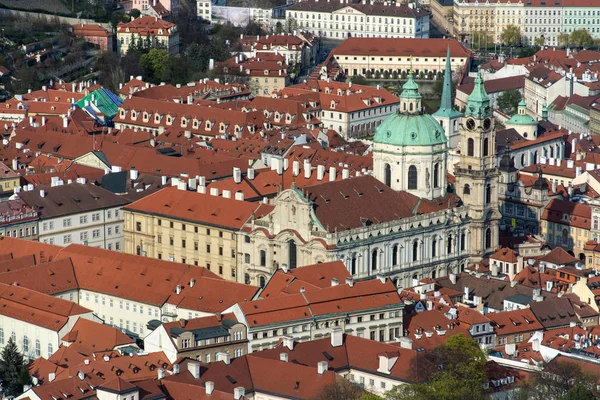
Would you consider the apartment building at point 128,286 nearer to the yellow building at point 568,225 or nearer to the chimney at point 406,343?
the chimney at point 406,343

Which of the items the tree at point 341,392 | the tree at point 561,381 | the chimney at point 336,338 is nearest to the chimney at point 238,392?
the tree at point 341,392

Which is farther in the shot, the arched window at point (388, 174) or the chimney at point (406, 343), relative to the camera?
the arched window at point (388, 174)

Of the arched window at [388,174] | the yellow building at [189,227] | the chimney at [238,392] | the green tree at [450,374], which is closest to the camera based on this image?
the chimney at [238,392]

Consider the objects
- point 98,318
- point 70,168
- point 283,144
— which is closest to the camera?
point 98,318

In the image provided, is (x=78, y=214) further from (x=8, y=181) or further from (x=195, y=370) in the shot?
(x=195, y=370)

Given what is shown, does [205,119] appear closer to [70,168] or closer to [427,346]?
[70,168]

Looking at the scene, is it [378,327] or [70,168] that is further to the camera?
[70,168]

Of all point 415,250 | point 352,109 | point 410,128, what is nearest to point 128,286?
point 415,250

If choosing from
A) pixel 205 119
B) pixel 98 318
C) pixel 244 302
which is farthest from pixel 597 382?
pixel 205 119
